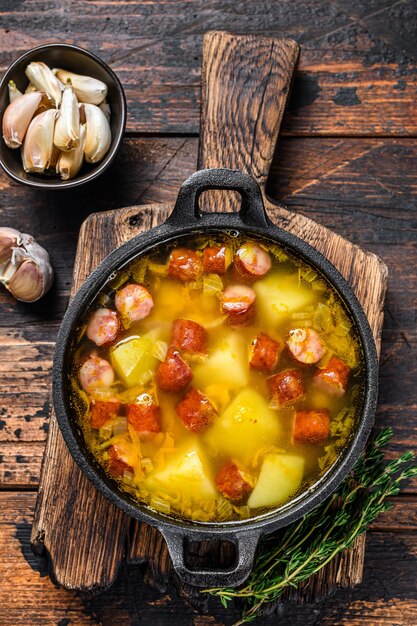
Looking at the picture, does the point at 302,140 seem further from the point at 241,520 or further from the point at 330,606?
the point at 330,606

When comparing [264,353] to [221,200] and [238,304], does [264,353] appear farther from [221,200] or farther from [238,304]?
[221,200]

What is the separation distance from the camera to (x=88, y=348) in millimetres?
1790

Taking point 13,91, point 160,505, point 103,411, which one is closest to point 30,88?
point 13,91

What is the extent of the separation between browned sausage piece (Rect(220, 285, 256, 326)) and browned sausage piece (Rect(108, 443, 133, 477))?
39 cm

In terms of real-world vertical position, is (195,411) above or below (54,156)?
below

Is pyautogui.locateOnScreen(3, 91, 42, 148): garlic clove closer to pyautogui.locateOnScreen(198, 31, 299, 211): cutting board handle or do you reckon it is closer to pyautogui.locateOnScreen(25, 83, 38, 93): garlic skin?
pyautogui.locateOnScreen(25, 83, 38, 93): garlic skin

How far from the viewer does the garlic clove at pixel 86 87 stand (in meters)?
2.00

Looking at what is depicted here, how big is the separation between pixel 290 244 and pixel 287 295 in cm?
13

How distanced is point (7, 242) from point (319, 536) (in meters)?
1.08

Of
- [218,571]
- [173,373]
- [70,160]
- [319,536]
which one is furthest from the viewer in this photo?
[70,160]

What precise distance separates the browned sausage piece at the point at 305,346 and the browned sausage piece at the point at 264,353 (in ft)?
0.12

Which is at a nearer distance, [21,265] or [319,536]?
[319,536]

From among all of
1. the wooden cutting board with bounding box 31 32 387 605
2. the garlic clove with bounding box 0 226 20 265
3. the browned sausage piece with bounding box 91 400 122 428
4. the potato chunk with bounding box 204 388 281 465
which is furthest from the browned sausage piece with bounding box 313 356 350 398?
the garlic clove with bounding box 0 226 20 265

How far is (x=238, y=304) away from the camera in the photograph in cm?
178
